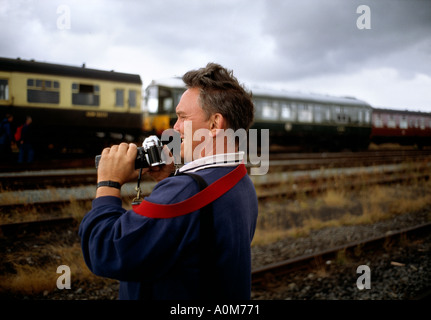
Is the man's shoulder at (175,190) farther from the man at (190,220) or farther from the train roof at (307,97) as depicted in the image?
the train roof at (307,97)

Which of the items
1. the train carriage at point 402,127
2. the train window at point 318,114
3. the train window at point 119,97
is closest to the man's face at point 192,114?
the train window at point 119,97

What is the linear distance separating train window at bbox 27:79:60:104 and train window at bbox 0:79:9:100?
627 millimetres

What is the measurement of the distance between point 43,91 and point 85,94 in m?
1.36

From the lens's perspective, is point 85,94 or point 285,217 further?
point 85,94

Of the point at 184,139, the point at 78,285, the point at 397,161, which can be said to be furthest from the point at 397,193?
the point at 184,139

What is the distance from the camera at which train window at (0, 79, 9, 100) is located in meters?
9.35

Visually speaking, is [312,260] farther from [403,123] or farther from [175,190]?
[403,123]

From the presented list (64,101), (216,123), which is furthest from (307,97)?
(216,123)

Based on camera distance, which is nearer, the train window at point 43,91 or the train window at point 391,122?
the train window at point 43,91

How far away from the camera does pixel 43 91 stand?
959 cm

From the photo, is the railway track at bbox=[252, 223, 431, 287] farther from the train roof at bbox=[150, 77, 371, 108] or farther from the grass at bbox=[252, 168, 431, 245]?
the train roof at bbox=[150, 77, 371, 108]

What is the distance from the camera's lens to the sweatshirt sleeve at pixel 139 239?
1091 mm

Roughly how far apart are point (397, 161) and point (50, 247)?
47.8 ft

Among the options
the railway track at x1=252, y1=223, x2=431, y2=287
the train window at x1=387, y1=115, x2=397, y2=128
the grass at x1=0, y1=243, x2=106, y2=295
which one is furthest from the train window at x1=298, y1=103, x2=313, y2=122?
the grass at x1=0, y1=243, x2=106, y2=295
